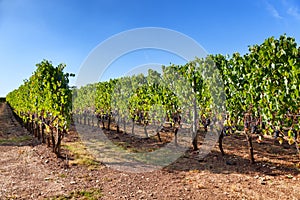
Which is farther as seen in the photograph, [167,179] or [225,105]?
[225,105]

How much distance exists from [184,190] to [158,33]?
37.2 feet

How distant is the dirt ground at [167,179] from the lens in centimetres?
702

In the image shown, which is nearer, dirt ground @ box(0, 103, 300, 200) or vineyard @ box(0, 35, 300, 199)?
dirt ground @ box(0, 103, 300, 200)

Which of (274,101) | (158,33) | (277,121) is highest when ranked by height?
Answer: (158,33)

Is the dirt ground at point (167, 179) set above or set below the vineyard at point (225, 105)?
below

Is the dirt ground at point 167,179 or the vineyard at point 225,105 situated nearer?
the dirt ground at point 167,179

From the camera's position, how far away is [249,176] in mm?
8461

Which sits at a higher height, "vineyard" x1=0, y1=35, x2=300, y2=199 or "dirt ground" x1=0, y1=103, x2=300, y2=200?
"vineyard" x1=0, y1=35, x2=300, y2=199

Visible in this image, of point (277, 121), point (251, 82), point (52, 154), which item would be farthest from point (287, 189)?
point (52, 154)

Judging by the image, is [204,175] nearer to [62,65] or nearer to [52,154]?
[52,154]

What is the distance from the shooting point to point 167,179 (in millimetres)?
8516

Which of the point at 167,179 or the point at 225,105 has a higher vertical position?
the point at 225,105

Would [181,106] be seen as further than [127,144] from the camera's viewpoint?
No

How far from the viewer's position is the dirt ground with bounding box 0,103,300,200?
7023 millimetres
